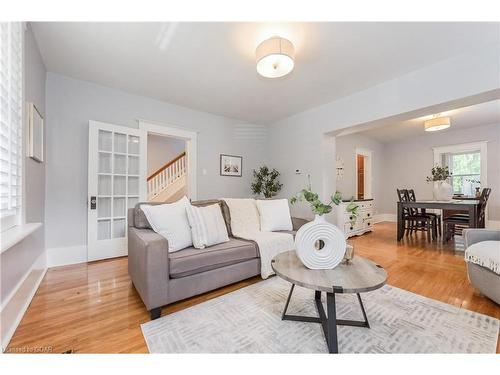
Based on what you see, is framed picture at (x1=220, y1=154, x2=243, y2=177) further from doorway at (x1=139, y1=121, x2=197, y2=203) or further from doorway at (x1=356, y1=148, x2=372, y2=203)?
doorway at (x1=356, y1=148, x2=372, y2=203)

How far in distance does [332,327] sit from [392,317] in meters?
0.71

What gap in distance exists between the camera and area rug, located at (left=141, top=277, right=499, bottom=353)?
1.36 meters

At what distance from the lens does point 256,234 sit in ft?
A: 8.59

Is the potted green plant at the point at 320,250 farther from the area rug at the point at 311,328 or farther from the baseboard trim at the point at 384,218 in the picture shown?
the baseboard trim at the point at 384,218

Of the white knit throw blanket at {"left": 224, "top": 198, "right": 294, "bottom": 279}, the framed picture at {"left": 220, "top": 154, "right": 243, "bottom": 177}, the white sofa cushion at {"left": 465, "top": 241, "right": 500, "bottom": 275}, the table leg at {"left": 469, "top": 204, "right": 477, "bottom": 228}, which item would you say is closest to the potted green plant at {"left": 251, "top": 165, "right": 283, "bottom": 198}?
the framed picture at {"left": 220, "top": 154, "right": 243, "bottom": 177}

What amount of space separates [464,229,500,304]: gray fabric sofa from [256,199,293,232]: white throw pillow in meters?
1.77

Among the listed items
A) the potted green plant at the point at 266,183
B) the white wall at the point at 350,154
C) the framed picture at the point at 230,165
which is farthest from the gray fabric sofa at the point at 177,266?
the white wall at the point at 350,154

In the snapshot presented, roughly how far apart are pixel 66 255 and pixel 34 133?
66.5 inches

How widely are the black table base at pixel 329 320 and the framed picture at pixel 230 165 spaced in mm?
3151

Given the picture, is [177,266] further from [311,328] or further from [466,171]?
[466,171]

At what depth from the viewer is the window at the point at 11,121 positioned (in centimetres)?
146

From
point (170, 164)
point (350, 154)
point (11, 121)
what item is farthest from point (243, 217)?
point (350, 154)

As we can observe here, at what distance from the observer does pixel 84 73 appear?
9.48 feet
